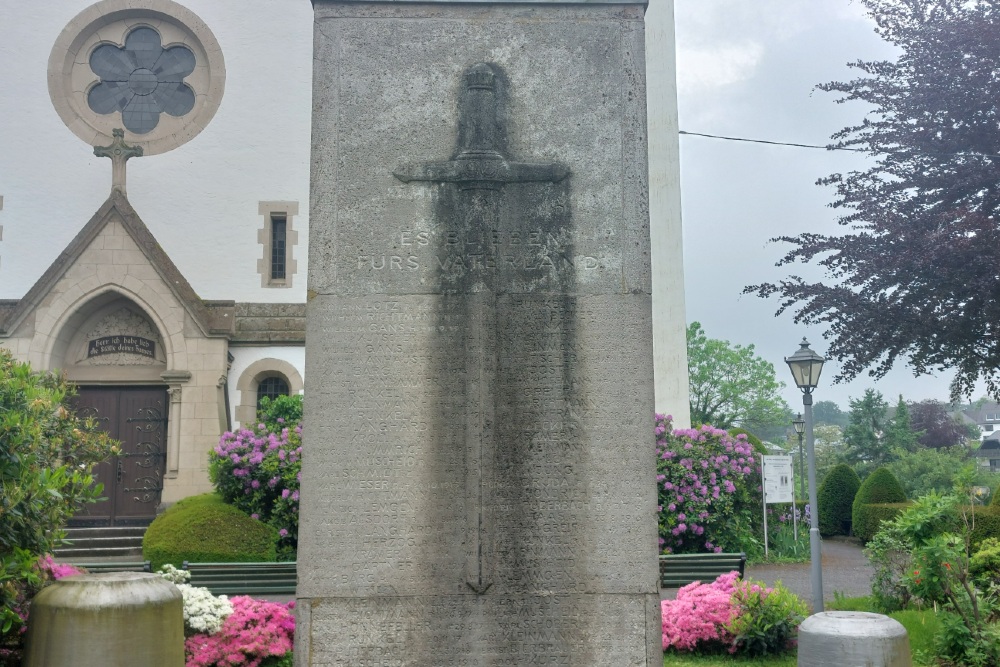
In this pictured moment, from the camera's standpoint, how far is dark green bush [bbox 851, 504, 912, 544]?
2425 centimetres

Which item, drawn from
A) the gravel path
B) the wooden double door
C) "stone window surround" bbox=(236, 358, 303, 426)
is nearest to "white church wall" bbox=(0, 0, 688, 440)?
"stone window surround" bbox=(236, 358, 303, 426)

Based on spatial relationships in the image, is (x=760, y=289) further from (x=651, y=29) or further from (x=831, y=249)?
(x=651, y=29)

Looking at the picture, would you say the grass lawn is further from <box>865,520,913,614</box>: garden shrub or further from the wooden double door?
the wooden double door

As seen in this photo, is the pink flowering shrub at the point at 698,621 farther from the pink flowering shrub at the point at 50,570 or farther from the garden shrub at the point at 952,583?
the pink flowering shrub at the point at 50,570

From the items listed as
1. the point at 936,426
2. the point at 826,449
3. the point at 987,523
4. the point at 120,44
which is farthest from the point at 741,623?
the point at 826,449

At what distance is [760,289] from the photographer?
786 inches

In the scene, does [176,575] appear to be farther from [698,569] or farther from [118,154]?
[118,154]

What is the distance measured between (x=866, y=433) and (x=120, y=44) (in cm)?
3401

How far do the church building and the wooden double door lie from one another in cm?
3

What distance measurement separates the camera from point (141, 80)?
77.6ft

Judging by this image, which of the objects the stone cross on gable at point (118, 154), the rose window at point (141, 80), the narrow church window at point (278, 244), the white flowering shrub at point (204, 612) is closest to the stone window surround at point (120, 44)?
the rose window at point (141, 80)

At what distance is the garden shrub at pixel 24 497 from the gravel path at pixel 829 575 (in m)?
7.33

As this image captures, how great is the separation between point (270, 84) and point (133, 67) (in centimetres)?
337

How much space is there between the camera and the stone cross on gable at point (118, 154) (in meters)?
19.3
